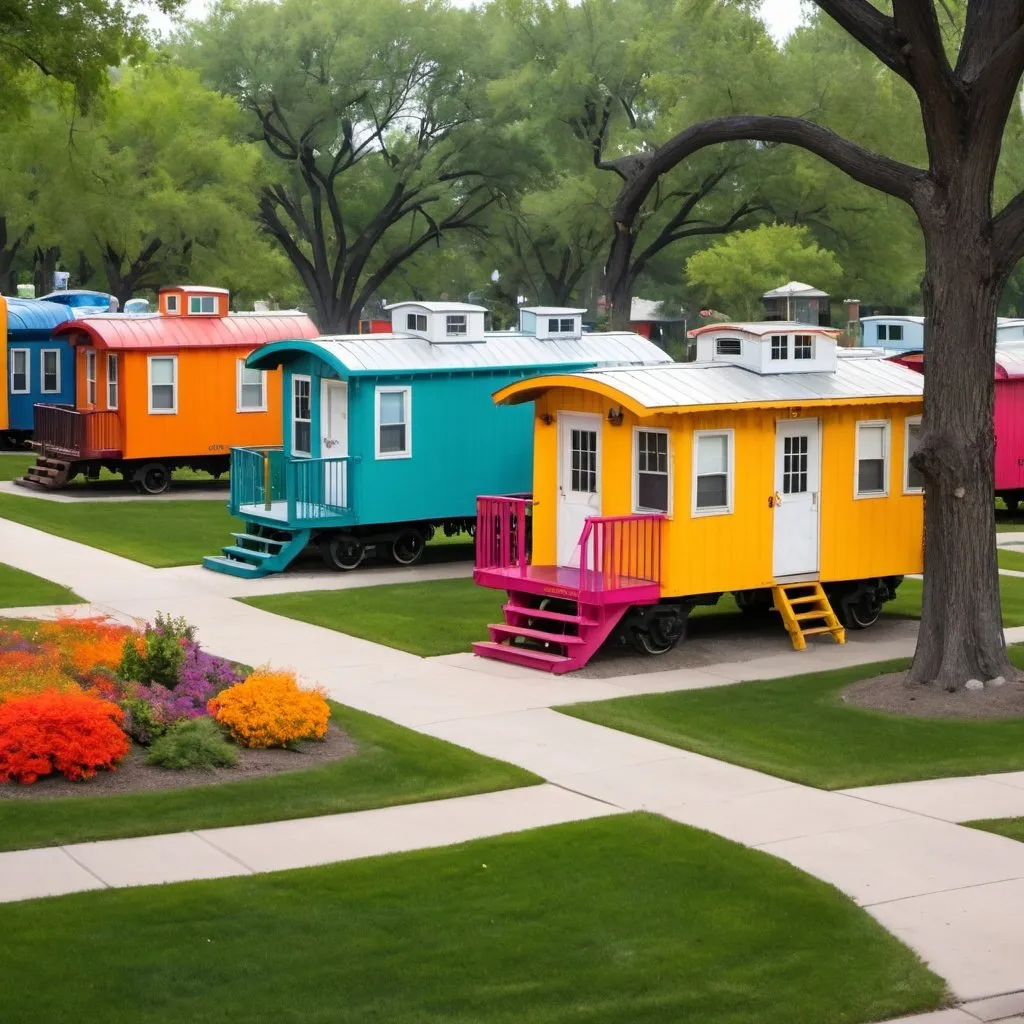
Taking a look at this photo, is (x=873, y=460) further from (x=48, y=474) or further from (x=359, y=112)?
(x=359, y=112)

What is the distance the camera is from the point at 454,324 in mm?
26688

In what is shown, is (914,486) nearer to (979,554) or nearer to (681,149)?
(979,554)

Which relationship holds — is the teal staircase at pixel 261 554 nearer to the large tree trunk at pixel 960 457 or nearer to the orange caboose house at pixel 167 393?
the orange caboose house at pixel 167 393

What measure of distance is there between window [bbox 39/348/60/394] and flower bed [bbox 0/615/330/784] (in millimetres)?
24242

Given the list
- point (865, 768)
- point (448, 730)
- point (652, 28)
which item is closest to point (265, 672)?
point (448, 730)

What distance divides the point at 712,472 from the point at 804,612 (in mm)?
2606

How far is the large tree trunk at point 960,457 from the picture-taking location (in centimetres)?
1714

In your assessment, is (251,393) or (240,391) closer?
(240,391)

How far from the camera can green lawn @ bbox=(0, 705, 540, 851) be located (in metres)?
12.5

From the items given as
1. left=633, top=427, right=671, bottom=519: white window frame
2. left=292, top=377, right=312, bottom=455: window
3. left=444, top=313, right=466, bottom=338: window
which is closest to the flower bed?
left=633, top=427, right=671, bottom=519: white window frame

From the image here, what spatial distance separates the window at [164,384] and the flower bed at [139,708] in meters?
17.4

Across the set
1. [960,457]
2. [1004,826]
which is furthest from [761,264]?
[1004,826]

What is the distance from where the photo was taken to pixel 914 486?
2138 cm

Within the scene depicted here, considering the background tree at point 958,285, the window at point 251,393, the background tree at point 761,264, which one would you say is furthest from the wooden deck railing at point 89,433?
the background tree at point 761,264
